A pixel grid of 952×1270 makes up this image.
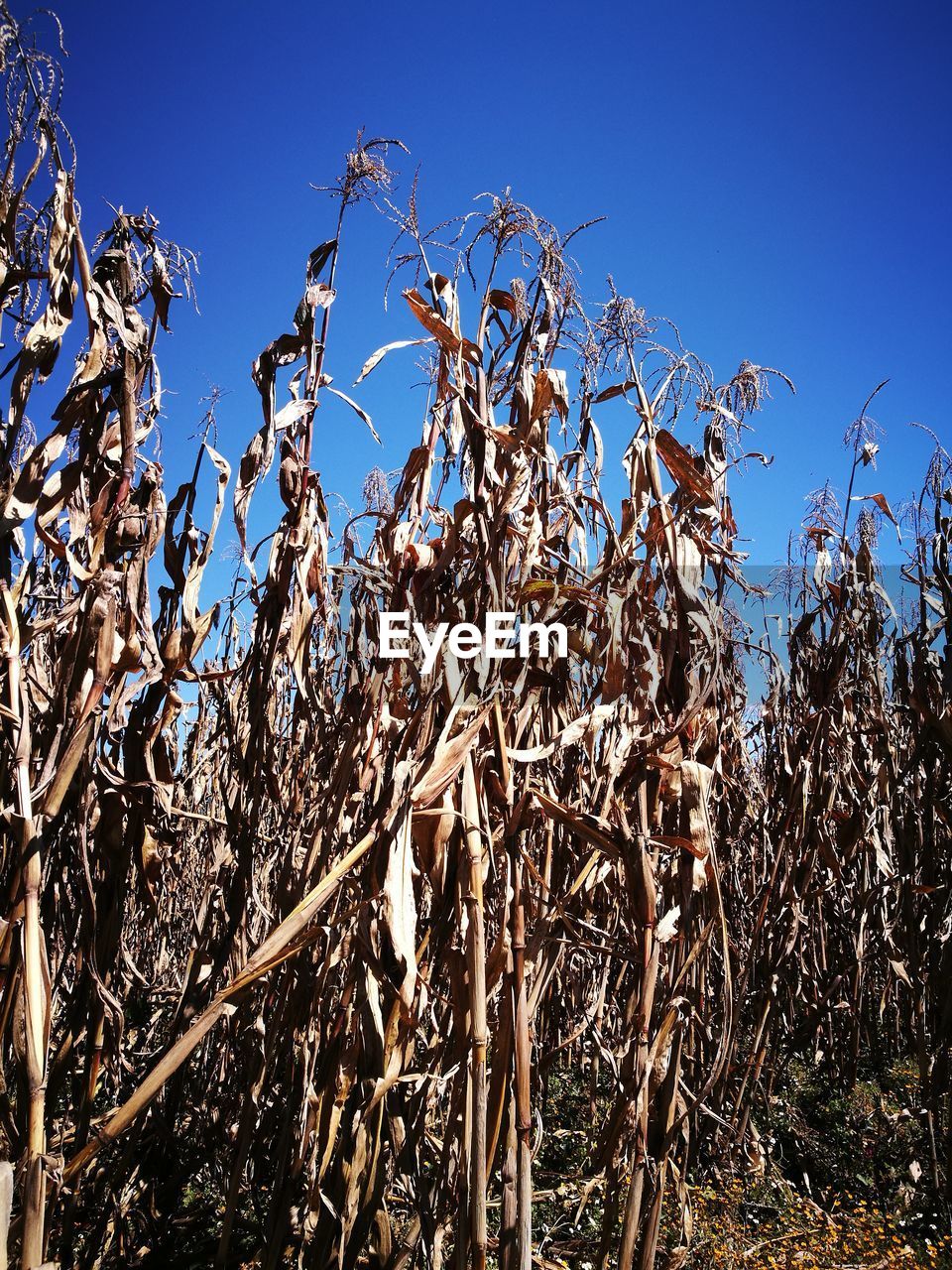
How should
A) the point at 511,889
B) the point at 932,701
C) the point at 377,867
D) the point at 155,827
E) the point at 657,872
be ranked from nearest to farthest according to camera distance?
the point at 377,867
the point at 511,889
the point at 155,827
the point at 657,872
the point at 932,701

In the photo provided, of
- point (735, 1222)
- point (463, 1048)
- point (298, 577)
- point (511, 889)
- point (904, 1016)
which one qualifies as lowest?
point (735, 1222)

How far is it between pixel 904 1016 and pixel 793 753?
5.39 feet

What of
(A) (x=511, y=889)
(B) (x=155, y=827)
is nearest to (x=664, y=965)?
(A) (x=511, y=889)

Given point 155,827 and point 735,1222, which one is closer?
point 155,827

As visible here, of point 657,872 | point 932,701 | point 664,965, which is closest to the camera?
point 657,872

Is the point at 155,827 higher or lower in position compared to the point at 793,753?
lower

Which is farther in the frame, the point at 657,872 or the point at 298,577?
the point at 657,872

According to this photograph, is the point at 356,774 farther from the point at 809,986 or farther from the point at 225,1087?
the point at 809,986

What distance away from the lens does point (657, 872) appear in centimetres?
156

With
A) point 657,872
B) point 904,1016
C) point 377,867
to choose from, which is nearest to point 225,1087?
point 657,872

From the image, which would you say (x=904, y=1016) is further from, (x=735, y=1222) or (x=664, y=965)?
(x=664, y=965)

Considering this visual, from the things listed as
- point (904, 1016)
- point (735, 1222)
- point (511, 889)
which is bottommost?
point (735, 1222)

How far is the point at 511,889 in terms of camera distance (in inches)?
46.6

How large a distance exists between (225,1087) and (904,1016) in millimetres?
2769
